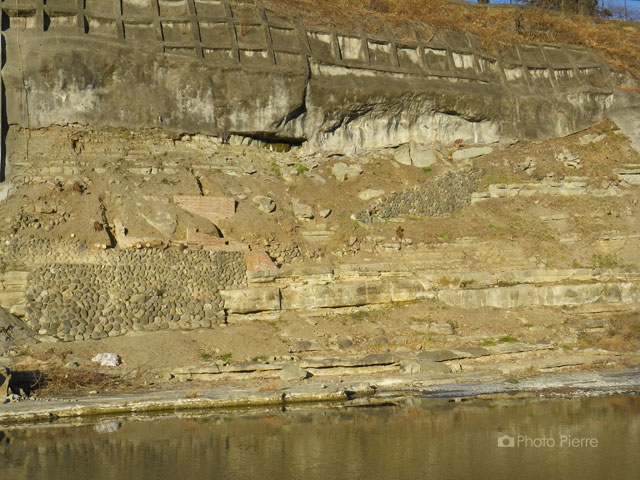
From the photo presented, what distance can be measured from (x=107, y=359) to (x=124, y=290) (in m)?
2.58

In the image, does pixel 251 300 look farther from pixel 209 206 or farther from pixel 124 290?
pixel 209 206

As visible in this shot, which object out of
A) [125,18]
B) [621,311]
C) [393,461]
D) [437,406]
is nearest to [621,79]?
[621,311]

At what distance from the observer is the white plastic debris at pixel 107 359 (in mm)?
17306

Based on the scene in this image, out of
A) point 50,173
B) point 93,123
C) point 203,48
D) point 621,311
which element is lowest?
point 621,311

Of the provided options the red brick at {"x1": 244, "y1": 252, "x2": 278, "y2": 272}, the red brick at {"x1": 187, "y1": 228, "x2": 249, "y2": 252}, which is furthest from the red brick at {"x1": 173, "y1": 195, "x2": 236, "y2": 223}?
the red brick at {"x1": 244, "y1": 252, "x2": 278, "y2": 272}

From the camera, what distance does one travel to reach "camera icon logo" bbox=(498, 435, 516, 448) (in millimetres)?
13031

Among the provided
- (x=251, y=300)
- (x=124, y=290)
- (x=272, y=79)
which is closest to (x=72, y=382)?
(x=124, y=290)

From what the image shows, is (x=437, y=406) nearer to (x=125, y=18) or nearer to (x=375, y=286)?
(x=375, y=286)

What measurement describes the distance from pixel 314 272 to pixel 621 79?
54.2 ft

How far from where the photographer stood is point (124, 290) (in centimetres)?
1964

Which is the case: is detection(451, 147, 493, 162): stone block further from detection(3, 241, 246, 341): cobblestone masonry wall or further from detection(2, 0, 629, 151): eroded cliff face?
detection(3, 241, 246, 341): cobblestone masonry wall

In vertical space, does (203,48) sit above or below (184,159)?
above

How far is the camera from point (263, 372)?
17.3m

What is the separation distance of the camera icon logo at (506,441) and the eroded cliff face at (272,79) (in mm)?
14026
